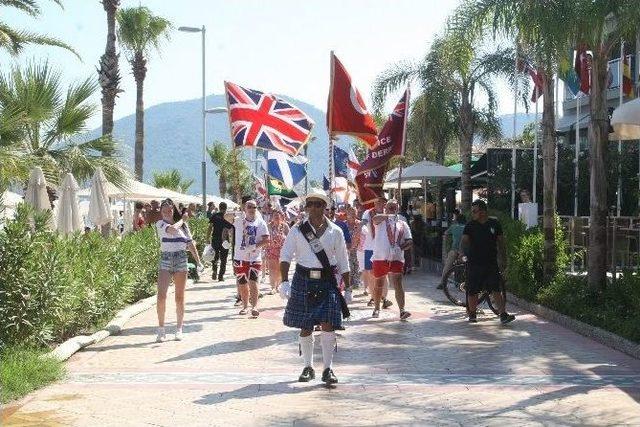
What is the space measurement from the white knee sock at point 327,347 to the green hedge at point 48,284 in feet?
10.1

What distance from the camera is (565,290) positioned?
1420 cm

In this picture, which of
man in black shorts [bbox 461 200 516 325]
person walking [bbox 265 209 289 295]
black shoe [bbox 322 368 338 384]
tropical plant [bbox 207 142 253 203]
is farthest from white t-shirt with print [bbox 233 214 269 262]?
tropical plant [bbox 207 142 253 203]

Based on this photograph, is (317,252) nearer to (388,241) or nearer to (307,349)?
(307,349)

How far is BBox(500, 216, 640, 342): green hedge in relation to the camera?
37.7 ft

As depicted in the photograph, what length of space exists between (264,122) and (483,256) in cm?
648

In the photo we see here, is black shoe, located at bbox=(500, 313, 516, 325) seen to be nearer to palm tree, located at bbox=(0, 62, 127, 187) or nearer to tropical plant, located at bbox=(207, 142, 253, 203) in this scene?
palm tree, located at bbox=(0, 62, 127, 187)

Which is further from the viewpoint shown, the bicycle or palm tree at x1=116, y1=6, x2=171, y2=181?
palm tree at x1=116, y1=6, x2=171, y2=181

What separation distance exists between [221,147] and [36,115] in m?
76.8

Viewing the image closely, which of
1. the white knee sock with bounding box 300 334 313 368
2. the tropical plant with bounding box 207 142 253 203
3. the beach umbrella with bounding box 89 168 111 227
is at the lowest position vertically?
the white knee sock with bounding box 300 334 313 368

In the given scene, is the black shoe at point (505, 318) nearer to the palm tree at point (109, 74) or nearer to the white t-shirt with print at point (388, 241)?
the white t-shirt with print at point (388, 241)

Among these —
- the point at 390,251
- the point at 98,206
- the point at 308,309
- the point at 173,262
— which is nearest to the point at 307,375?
the point at 308,309

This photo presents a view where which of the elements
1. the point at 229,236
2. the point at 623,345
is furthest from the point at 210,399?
the point at 229,236

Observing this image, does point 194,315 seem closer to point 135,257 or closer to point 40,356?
point 135,257

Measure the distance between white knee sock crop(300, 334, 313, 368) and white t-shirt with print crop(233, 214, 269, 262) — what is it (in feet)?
16.9
